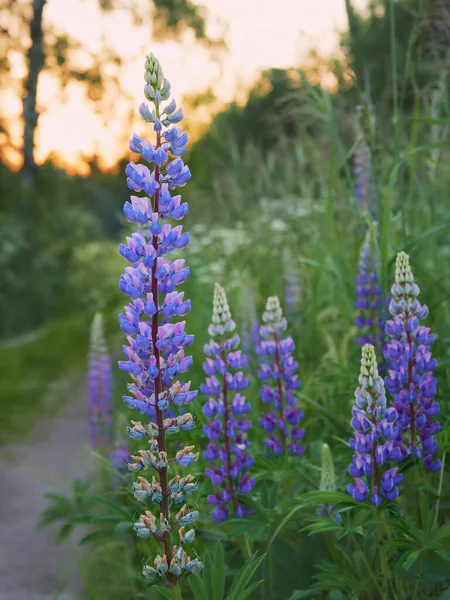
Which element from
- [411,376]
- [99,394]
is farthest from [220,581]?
[99,394]

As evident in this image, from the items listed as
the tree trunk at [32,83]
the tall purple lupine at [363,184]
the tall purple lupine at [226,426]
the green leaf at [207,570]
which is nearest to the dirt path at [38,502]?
the tall purple lupine at [226,426]

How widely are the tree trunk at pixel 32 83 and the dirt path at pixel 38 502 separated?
11.3 metres

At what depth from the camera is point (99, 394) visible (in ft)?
11.6

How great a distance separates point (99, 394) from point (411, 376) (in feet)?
6.75

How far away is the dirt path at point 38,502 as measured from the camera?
10.5 feet

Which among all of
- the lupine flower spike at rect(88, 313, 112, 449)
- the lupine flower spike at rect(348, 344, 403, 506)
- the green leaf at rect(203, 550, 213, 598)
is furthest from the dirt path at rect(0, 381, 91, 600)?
the lupine flower spike at rect(348, 344, 403, 506)

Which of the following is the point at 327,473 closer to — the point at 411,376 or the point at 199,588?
the point at 411,376

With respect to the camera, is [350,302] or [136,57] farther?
[136,57]

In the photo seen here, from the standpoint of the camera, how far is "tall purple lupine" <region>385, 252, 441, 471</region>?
182 centimetres

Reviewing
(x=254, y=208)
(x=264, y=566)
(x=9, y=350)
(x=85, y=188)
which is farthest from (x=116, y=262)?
(x=264, y=566)

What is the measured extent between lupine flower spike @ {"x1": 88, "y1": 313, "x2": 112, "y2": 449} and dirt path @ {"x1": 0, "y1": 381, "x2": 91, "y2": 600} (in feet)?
1.13

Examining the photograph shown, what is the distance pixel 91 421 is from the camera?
349cm

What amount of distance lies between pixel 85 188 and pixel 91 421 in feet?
49.7

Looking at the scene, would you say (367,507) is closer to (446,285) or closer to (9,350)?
(446,285)
